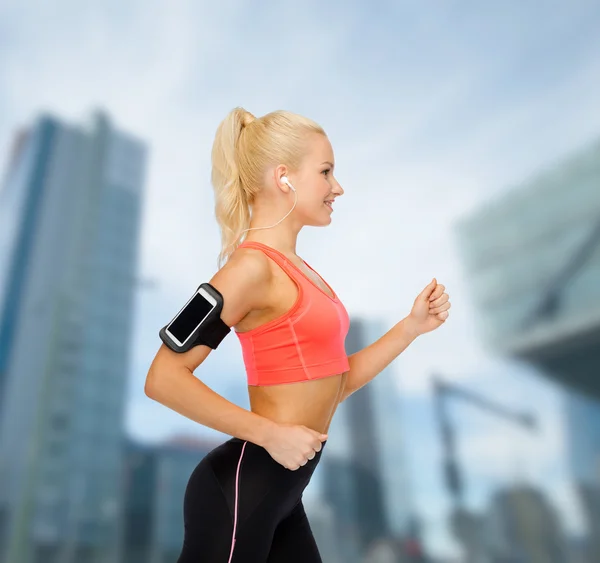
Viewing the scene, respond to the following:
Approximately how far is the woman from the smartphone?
1.1 inches

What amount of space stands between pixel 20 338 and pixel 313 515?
446 centimetres

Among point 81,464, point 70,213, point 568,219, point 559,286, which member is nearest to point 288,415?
point 81,464

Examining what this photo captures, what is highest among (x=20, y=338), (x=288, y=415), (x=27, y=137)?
(x=27, y=137)

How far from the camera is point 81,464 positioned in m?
6.08

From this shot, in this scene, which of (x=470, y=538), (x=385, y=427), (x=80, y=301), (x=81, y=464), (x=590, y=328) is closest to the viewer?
(x=81, y=464)

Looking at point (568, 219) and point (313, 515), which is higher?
point (568, 219)

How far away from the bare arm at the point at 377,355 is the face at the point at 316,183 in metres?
0.29

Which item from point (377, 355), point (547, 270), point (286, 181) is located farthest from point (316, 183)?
point (547, 270)

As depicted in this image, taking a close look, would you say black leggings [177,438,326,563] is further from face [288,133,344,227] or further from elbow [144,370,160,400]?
face [288,133,344,227]

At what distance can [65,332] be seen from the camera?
6.45m

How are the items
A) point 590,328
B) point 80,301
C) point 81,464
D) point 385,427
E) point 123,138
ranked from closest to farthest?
point 81,464 < point 80,301 < point 123,138 < point 385,427 < point 590,328

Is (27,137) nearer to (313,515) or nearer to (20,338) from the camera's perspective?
(20,338)

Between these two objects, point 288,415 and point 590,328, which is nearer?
point 288,415

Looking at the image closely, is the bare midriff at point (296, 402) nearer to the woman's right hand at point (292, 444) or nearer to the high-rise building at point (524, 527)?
the woman's right hand at point (292, 444)
